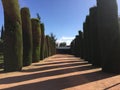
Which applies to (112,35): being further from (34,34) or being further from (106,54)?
(34,34)

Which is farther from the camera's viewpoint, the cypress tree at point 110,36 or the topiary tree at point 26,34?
the topiary tree at point 26,34

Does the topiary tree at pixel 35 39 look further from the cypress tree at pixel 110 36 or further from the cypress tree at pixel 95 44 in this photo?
the cypress tree at pixel 110 36

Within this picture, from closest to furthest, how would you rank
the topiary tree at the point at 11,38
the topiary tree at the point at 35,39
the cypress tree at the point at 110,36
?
the cypress tree at the point at 110,36
the topiary tree at the point at 11,38
the topiary tree at the point at 35,39

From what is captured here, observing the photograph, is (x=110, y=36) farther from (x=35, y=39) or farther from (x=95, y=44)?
(x=35, y=39)

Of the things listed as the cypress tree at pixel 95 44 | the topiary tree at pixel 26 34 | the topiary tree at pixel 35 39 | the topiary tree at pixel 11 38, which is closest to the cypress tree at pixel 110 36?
the cypress tree at pixel 95 44

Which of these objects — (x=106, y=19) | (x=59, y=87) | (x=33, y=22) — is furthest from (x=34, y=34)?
(x=59, y=87)

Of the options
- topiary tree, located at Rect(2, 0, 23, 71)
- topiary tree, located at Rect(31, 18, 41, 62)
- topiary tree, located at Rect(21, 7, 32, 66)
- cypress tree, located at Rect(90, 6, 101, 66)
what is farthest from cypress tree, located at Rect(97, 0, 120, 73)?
topiary tree, located at Rect(31, 18, 41, 62)

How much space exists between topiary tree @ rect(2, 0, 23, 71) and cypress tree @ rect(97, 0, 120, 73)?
6086mm

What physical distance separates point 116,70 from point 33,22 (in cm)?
1615

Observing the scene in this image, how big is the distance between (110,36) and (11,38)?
6911mm

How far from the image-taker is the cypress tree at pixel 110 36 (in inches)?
718

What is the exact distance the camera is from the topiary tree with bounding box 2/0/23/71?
64.6ft

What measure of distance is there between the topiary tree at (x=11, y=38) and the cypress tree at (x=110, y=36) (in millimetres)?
6086

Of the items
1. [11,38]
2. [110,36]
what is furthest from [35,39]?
[110,36]
